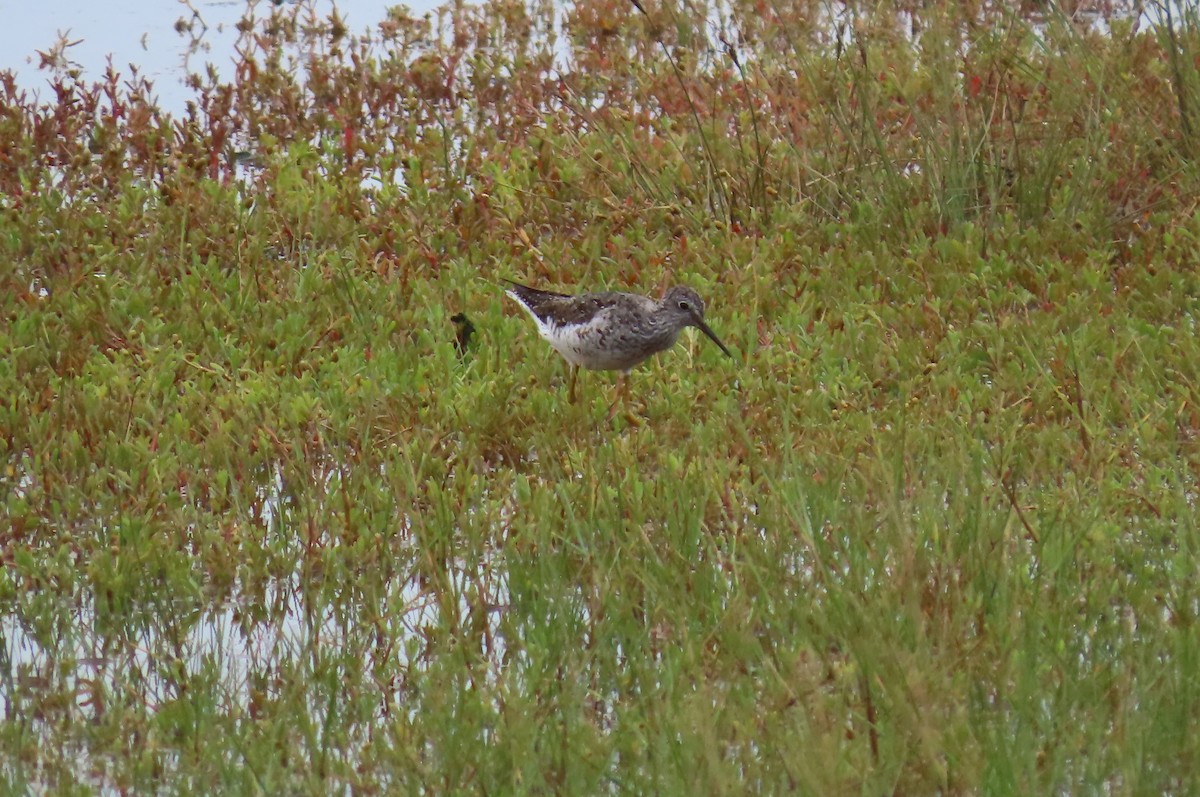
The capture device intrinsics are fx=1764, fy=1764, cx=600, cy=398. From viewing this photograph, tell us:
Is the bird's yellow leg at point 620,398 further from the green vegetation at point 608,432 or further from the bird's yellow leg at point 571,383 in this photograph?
the bird's yellow leg at point 571,383

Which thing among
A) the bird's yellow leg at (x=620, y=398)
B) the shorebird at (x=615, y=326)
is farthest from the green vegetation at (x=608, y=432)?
the shorebird at (x=615, y=326)

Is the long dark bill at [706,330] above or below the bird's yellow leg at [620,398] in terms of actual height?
above

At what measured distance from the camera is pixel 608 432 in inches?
289

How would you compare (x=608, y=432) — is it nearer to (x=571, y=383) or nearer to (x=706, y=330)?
(x=571, y=383)

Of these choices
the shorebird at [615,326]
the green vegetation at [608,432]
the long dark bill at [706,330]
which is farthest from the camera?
the long dark bill at [706,330]

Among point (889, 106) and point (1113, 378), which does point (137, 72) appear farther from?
point (1113, 378)

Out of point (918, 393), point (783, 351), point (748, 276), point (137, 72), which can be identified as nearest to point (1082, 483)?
point (918, 393)

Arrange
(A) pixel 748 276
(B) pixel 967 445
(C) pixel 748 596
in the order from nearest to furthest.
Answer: (C) pixel 748 596 → (B) pixel 967 445 → (A) pixel 748 276

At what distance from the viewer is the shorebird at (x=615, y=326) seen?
7488 millimetres

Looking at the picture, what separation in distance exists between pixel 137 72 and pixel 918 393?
696 centimetres

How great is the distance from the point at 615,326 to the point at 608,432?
460mm

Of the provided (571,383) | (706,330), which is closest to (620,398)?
(571,383)

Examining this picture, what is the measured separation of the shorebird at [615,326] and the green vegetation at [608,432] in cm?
17

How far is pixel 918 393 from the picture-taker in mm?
7406
